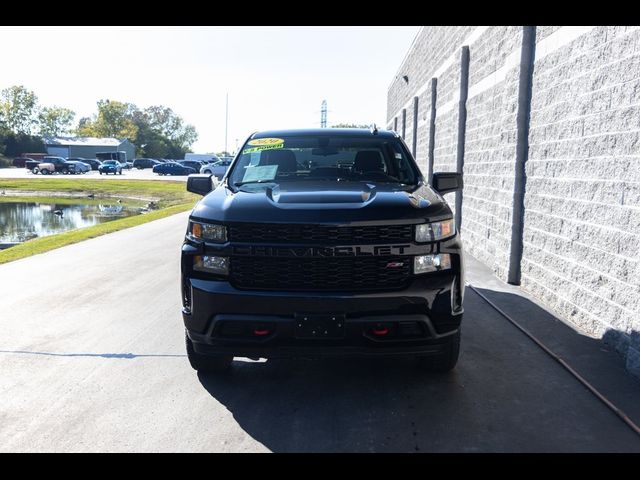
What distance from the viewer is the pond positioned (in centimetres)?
1930

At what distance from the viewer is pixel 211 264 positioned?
158 inches

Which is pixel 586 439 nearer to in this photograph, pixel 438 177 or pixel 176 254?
pixel 438 177

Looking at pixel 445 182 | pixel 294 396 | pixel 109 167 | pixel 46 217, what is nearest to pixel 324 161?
pixel 445 182

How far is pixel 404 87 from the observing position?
83.3 ft

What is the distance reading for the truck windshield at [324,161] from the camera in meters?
5.21

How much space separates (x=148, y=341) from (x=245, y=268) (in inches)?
83.0

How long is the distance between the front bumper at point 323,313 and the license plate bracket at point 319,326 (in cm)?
2

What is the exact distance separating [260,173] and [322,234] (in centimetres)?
156

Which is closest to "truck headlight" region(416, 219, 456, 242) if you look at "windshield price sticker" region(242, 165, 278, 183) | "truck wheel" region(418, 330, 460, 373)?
"truck wheel" region(418, 330, 460, 373)

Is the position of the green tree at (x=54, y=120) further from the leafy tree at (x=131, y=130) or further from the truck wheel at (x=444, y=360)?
the truck wheel at (x=444, y=360)

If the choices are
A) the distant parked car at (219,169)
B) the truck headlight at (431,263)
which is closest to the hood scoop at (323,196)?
the truck headlight at (431,263)

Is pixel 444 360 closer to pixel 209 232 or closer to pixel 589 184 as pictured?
pixel 209 232
